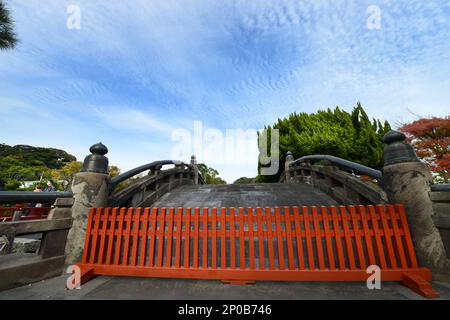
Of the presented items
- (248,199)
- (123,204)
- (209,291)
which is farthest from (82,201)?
(248,199)

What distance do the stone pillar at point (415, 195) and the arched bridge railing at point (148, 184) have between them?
532cm

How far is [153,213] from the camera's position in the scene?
128 inches

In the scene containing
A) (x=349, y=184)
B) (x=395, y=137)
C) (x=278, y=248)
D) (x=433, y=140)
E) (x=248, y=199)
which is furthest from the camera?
(x=433, y=140)

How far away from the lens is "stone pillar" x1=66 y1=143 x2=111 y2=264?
340 cm

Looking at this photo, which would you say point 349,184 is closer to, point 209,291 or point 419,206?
point 419,206

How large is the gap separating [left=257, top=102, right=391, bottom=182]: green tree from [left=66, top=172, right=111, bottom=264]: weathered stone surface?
16599mm

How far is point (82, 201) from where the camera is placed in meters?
3.60

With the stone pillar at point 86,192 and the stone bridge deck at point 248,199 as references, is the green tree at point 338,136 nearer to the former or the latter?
the stone bridge deck at point 248,199

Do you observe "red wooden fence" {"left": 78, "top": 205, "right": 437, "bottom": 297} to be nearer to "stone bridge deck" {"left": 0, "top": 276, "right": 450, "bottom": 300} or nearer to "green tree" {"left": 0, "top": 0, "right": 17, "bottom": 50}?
"stone bridge deck" {"left": 0, "top": 276, "right": 450, "bottom": 300}

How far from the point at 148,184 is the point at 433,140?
1946 cm

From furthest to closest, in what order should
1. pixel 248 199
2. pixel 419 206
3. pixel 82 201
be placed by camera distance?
pixel 248 199 < pixel 82 201 < pixel 419 206

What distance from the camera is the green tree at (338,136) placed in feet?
54.4

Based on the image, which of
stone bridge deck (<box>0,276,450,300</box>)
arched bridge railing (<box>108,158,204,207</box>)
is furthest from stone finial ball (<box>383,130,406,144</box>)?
arched bridge railing (<box>108,158,204,207</box>)
